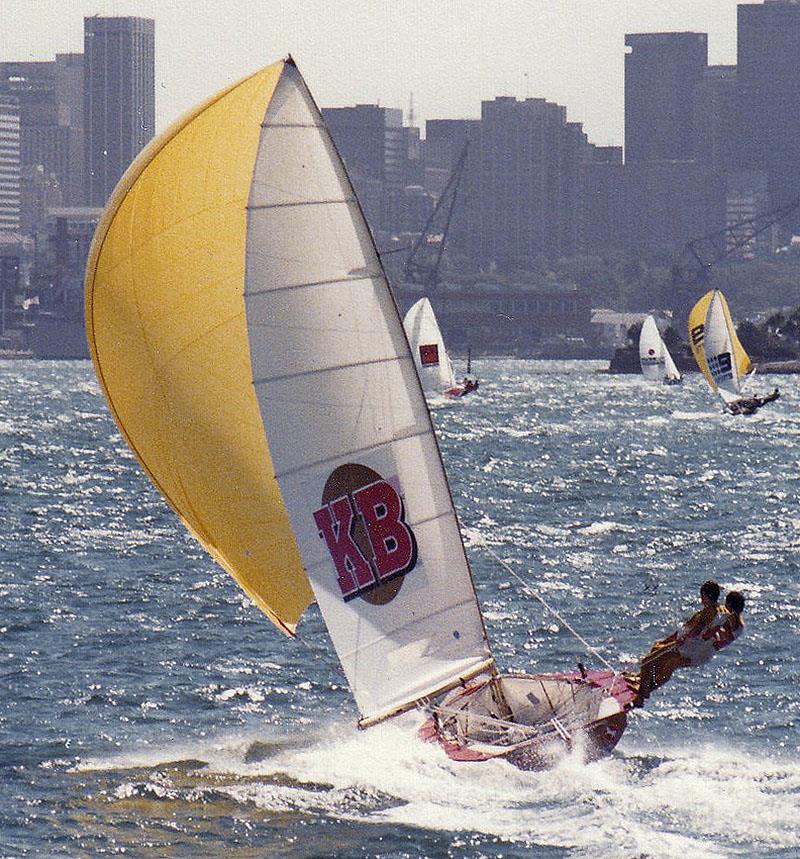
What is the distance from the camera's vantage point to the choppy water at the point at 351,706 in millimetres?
17656

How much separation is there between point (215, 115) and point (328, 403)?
103 inches

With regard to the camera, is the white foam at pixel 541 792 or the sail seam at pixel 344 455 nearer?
the white foam at pixel 541 792

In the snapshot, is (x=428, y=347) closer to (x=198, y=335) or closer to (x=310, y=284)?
(x=310, y=284)

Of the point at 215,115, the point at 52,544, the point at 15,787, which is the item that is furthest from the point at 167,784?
the point at 52,544

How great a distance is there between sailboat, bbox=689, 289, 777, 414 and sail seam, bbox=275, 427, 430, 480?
61211mm

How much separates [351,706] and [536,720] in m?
4.04

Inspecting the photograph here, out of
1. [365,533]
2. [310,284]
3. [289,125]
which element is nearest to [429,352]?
[365,533]

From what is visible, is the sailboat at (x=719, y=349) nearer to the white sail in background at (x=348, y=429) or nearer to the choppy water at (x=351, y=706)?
the choppy water at (x=351, y=706)

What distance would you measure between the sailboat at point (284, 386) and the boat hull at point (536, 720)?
19 centimetres

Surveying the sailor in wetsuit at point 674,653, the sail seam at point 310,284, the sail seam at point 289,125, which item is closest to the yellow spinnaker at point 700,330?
the sailor in wetsuit at point 674,653

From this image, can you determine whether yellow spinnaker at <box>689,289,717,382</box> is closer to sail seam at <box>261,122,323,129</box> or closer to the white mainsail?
the white mainsail

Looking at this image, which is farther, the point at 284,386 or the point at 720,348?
the point at 720,348

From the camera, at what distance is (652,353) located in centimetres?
12325

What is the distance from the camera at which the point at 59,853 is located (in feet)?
56.4
